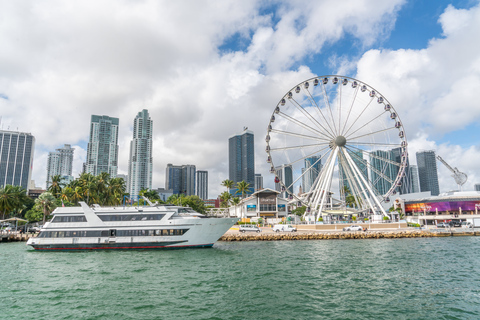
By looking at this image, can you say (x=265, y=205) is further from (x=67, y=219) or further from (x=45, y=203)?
(x=67, y=219)

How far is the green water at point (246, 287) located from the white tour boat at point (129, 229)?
839 cm

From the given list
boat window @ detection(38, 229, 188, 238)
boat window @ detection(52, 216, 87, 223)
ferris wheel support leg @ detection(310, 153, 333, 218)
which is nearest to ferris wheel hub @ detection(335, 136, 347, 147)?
ferris wheel support leg @ detection(310, 153, 333, 218)

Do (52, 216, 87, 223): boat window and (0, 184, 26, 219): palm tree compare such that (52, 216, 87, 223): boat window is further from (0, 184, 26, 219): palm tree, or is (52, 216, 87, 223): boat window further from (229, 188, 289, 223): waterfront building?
(229, 188, 289, 223): waterfront building

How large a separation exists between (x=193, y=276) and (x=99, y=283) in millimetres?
7057

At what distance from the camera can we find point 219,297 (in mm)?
18172

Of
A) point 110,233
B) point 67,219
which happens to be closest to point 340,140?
point 110,233

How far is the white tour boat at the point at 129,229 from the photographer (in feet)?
134

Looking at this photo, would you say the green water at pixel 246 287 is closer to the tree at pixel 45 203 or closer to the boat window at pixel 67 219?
the boat window at pixel 67 219

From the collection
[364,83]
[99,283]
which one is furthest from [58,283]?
[364,83]

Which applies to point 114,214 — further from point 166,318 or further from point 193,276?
point 166,318

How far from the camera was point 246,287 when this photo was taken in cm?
2036

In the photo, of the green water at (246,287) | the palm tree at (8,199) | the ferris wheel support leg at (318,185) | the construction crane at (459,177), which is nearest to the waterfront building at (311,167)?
the ferris wheel support leg at (318,185)

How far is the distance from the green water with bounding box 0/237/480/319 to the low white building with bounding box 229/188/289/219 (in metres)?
71.9

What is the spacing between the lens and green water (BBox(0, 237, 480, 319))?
614 inches
